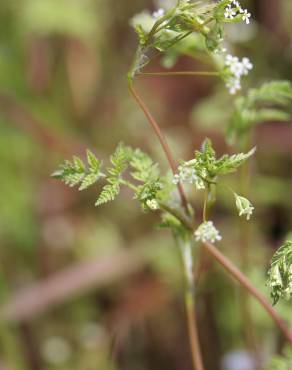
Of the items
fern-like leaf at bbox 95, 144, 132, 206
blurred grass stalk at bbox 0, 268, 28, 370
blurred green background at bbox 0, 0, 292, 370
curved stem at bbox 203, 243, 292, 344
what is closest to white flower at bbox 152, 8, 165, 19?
fern-like leaf at bbox 95, 144, 132, 206

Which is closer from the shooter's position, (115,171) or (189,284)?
(115,171)

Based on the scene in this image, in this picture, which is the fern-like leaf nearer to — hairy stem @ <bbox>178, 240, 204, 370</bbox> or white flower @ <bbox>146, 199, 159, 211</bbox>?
white flower @ <bbox>146, 199, 159, 211</bbox>

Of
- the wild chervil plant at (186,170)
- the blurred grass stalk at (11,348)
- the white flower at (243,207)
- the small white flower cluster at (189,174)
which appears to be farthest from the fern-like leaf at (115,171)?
the blurred grass stalk at (11,348)

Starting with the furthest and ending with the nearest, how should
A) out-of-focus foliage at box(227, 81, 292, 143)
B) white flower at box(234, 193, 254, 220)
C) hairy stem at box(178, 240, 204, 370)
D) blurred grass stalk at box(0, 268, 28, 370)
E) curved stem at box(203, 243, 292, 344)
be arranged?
1. blurred grass stalk at box(0, 268, 28, 370)
2. out-of-focus foliage at box(227, 81, 292, 143)
3. hairy stem at box(178, 240, 204, 370)
4. curved stem at box(203, 243, 292, 344)
5. white flower at box(234, 193, 254, 220)

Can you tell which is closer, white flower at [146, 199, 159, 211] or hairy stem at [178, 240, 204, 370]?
white flower at [146, 199, 159, 211]

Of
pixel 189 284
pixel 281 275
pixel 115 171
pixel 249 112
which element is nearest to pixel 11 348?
pixel 189 284

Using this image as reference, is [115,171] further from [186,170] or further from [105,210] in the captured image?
[105,210]

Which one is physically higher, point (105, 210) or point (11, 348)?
point (105, 210)

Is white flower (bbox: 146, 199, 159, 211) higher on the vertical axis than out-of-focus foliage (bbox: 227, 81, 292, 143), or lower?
lower

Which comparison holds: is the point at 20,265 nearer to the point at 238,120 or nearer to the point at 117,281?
the point at 117,281
